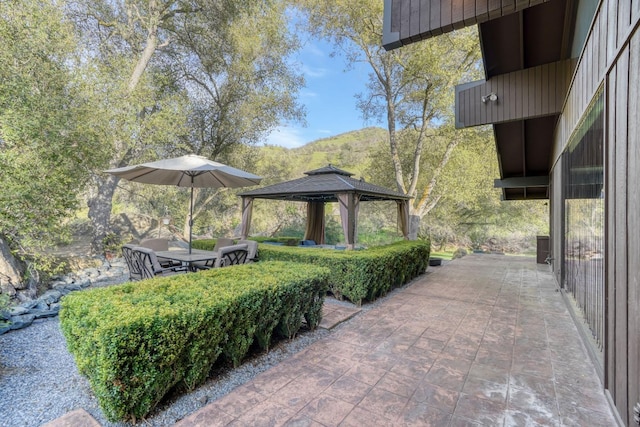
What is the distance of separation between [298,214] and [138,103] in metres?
10.3

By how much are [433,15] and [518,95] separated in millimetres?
3623

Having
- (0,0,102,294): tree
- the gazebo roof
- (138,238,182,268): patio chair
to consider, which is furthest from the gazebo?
(0,0,102,294): tree

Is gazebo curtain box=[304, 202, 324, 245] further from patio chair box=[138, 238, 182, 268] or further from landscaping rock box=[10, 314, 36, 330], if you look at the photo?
landscaping rock box=[10, 314, 36, 330]

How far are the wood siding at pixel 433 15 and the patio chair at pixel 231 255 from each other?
14.0 ft

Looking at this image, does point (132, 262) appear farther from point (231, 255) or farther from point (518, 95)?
point (518, 95)

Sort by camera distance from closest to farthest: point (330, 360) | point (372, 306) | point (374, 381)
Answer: point (374, 381), point (330, 360), point (372, 306)

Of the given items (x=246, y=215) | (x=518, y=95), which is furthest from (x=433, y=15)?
(x=246, y=215)

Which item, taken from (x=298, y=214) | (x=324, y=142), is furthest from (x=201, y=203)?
(x=324, y=142)

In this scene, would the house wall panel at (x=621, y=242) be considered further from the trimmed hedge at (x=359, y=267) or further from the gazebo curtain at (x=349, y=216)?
the gazebo curtain at (x=349, y=216)

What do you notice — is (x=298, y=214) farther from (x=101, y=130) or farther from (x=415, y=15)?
(x=415, y=15)

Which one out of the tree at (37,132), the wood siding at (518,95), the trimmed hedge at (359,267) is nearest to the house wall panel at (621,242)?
the trimmed hedge at (359,267)

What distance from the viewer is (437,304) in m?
5.35

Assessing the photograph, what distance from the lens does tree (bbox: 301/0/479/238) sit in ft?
→ 37.1

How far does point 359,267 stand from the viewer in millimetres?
5340
